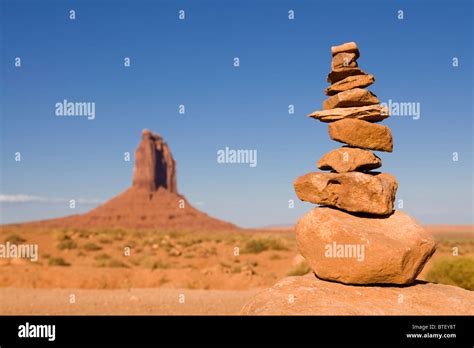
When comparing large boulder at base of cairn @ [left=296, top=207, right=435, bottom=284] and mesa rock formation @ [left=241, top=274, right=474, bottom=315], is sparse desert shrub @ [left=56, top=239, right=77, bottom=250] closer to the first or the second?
mesa rock formation @ [left=241, top=274, right=474, bottom=315]

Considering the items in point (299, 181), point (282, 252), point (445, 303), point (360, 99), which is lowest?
point (282, 252)

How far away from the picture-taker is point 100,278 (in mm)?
19031

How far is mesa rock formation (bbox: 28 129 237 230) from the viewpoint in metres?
97.2

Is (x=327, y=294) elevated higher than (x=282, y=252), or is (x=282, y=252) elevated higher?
(x=327, y=294)

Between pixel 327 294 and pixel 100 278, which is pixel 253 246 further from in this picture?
pixel 327 294

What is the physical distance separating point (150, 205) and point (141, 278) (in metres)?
86.1

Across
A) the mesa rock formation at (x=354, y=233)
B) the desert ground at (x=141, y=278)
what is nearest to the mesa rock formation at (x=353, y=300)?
the mesa rock formation at (x=354, y=233)

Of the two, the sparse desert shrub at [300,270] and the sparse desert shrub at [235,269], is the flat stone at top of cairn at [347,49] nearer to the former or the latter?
the sparse desert shrub at [300,270]

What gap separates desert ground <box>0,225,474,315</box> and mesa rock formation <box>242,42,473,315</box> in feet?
16.5

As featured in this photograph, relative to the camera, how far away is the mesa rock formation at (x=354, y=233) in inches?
302

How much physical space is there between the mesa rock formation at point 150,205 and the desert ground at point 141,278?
212 ft
